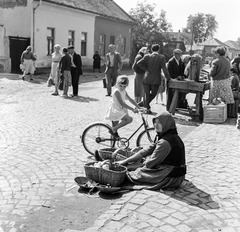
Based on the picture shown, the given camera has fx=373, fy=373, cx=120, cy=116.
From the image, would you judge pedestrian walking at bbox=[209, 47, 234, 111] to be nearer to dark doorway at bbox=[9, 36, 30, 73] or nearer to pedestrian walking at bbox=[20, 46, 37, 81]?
pedestrian walking at bbox=[20, 46, 37, 81]

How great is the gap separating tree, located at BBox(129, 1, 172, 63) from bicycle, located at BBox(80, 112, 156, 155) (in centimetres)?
3641

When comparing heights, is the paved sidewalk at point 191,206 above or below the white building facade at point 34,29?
below

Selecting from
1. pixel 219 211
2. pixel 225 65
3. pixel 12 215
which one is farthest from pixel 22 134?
pixel 225 65

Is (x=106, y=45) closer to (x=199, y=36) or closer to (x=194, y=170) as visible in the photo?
(x=194, y=170)

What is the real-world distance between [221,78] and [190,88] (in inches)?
35.8

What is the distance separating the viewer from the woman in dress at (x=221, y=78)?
10.1 metres

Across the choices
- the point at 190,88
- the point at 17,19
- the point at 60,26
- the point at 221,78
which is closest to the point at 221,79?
the point at 221,78

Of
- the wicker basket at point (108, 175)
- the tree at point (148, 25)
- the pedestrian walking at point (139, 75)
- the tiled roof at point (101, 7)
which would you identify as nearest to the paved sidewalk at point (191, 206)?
the wicker basket at point (108, 175)

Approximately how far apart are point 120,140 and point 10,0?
61.9 feet

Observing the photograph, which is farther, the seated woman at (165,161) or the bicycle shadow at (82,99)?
the bicycle shadow at (82,99)

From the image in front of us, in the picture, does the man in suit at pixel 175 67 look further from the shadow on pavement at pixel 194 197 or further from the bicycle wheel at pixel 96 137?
the shadow on pavement at pixel 194 197

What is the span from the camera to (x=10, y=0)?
22.5 m

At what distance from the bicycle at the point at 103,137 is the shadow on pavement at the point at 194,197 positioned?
1629 mm

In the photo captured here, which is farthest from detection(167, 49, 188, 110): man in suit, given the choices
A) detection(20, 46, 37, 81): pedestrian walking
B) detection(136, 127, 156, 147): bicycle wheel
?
detection(20, 46, 37, 81): pedestrian walking
